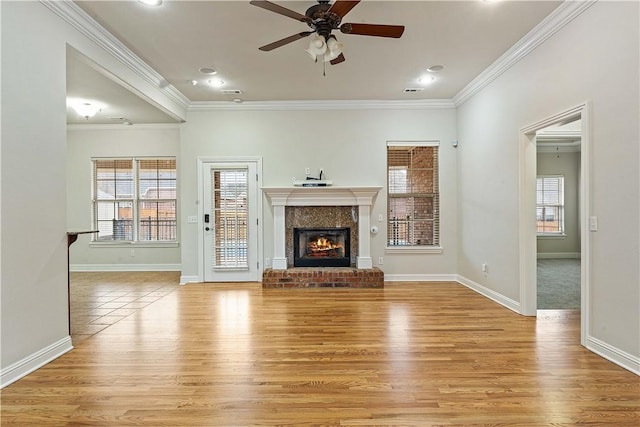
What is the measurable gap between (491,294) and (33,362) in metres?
4.80

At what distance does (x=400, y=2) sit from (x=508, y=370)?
3.05 m

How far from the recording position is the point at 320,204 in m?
5.46

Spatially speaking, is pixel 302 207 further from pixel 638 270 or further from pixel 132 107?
pixel 638 270

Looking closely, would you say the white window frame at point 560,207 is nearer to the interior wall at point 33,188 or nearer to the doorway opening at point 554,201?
the doorway opening at point 554,201

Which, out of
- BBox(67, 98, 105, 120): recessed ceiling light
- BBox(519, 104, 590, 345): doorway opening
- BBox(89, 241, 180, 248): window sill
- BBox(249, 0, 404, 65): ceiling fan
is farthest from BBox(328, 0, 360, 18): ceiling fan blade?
BBox(89, 241, 180, 248): window sill

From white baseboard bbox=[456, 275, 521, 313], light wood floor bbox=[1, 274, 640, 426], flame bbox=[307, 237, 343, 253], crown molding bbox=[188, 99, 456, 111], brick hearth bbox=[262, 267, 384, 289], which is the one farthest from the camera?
flame bbox=[307, 237, 343, 253]

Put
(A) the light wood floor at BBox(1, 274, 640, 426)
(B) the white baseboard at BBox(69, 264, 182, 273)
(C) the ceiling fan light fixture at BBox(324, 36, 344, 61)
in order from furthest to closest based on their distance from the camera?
(B) the white baseboard at BBox(69, 264, 182, 273) → (C) the ceiling fan light fixture at BBox(324, 36, 344, 61) → (A) the light wood floor at BBox(1, 274, 640, 426)

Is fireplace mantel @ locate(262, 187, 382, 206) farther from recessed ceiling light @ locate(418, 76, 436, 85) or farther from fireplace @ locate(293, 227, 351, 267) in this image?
recessed ceiling light @ locate(418, 76, 436, 85)

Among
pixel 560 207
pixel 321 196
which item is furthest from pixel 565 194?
pixel 321 196

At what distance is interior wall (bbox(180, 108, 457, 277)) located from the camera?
18.4 ft

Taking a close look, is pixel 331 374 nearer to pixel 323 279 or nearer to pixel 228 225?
pixel 323 279

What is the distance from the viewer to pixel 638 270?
2361 millimetres

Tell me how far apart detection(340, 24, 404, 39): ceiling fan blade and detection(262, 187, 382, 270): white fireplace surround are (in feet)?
9.25

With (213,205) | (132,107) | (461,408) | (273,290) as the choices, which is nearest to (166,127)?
(132,107)
